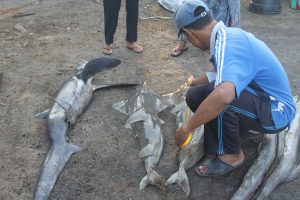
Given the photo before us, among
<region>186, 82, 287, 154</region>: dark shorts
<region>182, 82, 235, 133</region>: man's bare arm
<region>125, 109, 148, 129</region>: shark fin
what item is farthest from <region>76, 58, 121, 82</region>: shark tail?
<region>182, 82, 235, 133</region>: man's bare arm

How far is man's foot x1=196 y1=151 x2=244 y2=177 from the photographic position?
11.5 ft

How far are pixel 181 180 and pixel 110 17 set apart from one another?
3065 millimetres

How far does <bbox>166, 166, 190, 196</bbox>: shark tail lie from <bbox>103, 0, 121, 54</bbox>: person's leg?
2971 millimetres

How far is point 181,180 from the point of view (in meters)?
3.35

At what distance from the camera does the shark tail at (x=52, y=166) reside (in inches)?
129

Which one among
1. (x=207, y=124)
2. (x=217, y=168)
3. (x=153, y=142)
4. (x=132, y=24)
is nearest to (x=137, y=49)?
(x=132, y=24)

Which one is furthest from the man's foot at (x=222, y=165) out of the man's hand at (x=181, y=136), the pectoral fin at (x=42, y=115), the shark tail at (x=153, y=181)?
the pectoral fin at (x=42, y=115)

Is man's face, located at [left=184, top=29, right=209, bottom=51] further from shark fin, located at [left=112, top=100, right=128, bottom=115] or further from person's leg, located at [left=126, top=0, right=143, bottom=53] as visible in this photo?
person's leg, located at [left=126, top=0, right=143, bottom=53]

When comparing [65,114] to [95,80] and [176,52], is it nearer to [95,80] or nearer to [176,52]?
[95,80]

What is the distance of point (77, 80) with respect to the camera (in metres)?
4.96

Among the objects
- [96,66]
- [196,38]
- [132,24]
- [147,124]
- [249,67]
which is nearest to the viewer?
[249,67]

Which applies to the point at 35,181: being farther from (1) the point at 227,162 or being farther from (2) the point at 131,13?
(2) the point at 131,13

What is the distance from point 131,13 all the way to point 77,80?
1.45 meters

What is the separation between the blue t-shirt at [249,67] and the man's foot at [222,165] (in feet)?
1.61
